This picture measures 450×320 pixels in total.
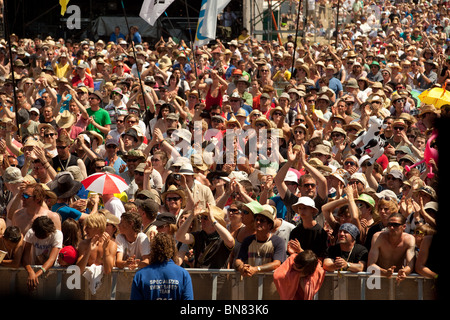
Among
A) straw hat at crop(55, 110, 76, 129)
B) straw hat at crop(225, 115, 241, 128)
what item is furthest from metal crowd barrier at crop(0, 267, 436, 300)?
straw hat at crop(55, 110, 76, 129)

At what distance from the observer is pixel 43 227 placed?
6641mm

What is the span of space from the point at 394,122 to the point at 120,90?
15.6 ft

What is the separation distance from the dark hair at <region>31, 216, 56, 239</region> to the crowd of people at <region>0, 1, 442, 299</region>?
1cm

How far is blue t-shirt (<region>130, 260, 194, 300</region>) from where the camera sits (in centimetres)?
522

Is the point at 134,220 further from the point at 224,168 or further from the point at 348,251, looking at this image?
the point at 224,168

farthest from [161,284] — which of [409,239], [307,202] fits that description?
[409,239]

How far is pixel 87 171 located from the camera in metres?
9.68

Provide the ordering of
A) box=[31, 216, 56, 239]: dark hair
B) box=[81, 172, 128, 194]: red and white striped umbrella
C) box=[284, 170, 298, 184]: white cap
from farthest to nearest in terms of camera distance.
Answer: box=[284, 170, 298, 184]: white cap, box=[81, 172, 128, 194]: red and white striped umbrella, box=[31, 216, 56, 239]: dark hair

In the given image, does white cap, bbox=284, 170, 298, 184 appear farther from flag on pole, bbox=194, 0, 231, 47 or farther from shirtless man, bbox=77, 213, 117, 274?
flag on pole, bbox=194, 0, 231, 47

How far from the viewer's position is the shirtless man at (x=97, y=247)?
6.47m

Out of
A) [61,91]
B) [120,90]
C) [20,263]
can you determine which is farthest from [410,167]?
[61,91]

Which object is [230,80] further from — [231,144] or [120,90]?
[231,144]

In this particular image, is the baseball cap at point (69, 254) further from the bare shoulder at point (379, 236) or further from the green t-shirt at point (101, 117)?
the green t-shirt at point (101, 117)

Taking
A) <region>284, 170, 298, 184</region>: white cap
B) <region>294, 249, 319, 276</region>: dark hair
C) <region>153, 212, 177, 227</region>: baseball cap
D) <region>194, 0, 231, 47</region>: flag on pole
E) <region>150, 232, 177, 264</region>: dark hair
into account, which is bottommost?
<region>294, 249, 319, 276</region>: dark hair
